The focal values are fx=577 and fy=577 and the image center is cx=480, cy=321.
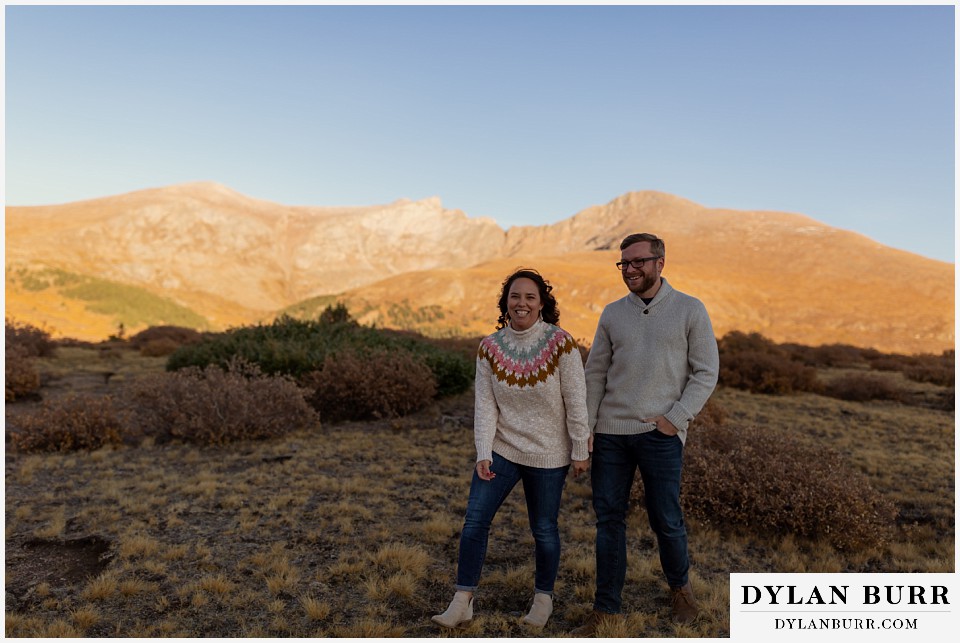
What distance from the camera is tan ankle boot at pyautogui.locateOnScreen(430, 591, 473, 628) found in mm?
3352

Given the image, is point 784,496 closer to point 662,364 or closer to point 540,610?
point 540,610

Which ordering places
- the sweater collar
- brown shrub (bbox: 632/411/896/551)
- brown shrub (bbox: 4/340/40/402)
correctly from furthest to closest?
brown shrub (bbox: 4/340/40/402)
brown shrub (bbox: 632/411/896/551)
the sweater collar

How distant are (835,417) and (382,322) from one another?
30.5 m

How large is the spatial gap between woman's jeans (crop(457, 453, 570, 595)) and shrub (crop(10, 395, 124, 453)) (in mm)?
6666

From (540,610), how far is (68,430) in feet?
23.3

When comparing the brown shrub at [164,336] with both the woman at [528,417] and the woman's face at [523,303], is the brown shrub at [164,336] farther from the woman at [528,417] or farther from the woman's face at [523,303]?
the woman's face at [523,303]

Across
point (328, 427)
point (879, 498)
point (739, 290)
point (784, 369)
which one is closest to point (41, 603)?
point (328, 427)

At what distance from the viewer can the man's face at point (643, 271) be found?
303 centimetres

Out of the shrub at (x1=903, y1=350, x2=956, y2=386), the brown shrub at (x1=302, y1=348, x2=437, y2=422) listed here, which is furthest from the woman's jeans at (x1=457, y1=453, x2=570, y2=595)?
the shrub at (x1=903, y1=350, x2=956, y2=386)

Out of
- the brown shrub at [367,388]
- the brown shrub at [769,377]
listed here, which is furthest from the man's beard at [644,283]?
the brown shrub at [769,377]

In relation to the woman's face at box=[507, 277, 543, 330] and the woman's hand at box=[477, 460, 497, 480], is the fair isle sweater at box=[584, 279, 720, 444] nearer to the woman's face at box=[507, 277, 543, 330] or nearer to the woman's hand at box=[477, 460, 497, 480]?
the woman's face at box=[507, 277, 543, 330]

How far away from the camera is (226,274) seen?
198 ft

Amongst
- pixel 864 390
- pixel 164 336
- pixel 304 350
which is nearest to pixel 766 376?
pixel 864 390

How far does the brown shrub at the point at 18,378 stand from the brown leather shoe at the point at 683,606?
11.7 meters
